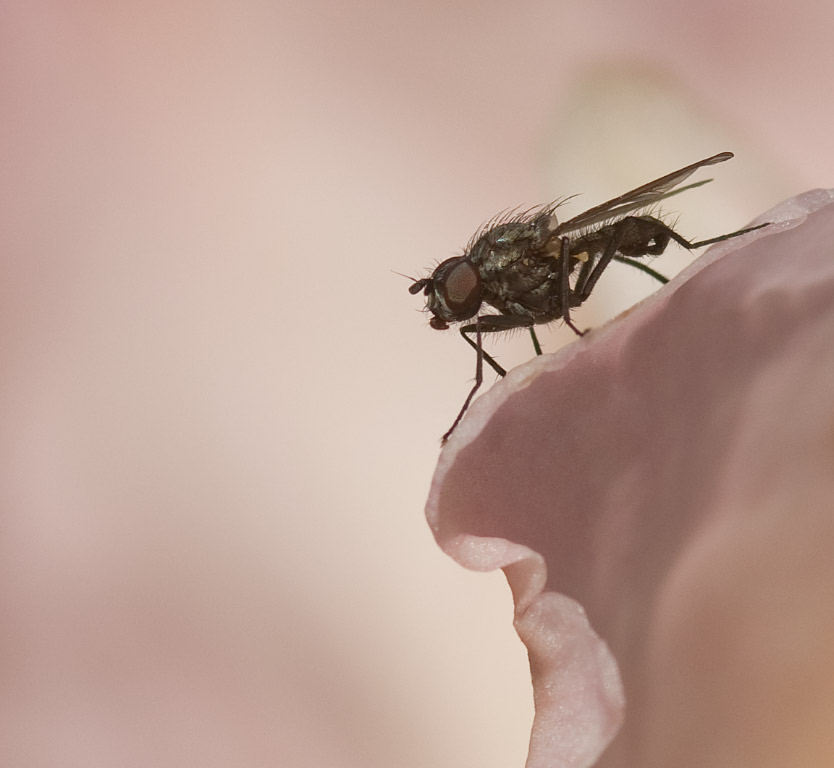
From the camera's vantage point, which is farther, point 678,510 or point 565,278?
point 565,278

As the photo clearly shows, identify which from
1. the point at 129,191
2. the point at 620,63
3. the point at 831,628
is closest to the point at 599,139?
the point at 620,63


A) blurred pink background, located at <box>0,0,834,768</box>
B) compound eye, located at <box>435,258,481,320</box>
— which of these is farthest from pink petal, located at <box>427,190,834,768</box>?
compound eye, located at <box>435,258,481,320</box>

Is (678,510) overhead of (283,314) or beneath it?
beneath

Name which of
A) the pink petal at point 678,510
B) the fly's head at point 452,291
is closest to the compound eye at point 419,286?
the fly's head at point 452,291

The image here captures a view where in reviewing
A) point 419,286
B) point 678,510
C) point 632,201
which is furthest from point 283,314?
point 678,510

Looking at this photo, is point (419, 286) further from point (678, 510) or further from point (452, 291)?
point (678, 510)

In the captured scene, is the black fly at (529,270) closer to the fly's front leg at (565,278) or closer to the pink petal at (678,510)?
the fly's front leg at (565,278)
